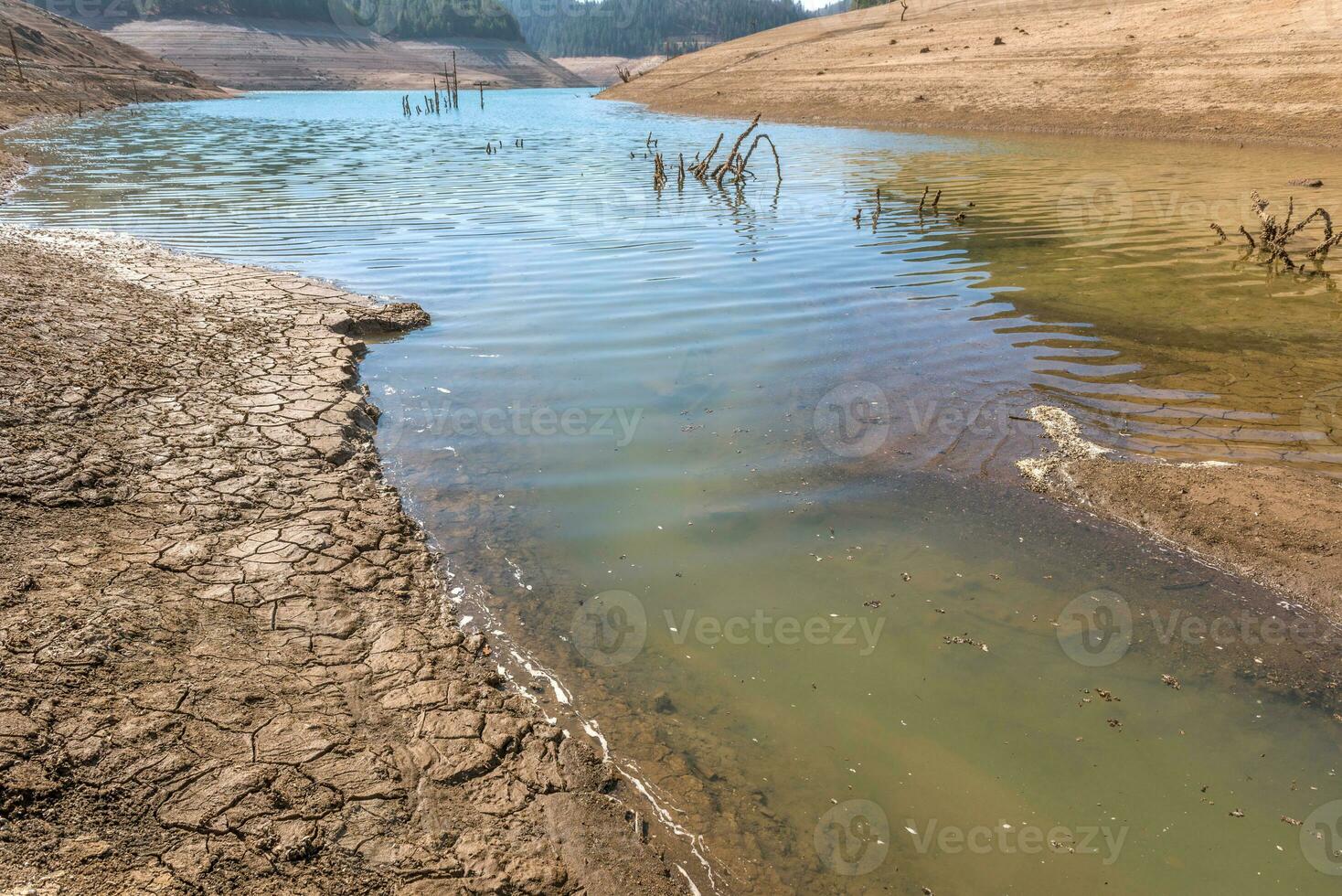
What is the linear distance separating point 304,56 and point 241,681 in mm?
101624

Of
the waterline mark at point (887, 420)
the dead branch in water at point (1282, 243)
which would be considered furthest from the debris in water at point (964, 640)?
the dead branch in water at point (1282, 243)

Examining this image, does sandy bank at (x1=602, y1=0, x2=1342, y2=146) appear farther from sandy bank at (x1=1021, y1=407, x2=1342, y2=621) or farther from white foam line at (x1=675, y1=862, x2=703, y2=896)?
white foam line at (x1=675, y1=862, x2=703, y2=896)

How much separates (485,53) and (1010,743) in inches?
4969

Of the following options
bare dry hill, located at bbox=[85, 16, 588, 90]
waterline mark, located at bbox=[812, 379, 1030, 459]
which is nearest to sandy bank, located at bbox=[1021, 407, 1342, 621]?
waterline mark, located at bbox=[812, 379, 1030, 459]

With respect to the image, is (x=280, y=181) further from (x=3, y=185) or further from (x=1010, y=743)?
(x=1010, y=743)

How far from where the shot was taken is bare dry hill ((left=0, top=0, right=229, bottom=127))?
32.4m

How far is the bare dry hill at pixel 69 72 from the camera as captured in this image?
32406mm

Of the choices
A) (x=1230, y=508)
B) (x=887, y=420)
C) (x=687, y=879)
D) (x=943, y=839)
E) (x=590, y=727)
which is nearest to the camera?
(x=687, y=879)

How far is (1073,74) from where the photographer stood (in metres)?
28.1

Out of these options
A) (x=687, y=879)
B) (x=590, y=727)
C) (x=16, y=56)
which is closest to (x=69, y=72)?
(x=16, y=56)

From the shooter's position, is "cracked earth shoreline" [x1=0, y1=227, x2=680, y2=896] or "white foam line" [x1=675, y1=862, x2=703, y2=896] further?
"white foam line" [x1=675, y1=862, x2=703, y2=896]

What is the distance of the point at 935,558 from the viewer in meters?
4.38

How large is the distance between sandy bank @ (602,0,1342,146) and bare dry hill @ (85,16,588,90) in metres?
56.7

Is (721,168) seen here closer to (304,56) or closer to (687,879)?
(687,879)
